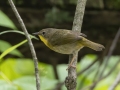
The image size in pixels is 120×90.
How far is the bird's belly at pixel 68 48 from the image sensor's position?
2.22 meters

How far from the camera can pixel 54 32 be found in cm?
237

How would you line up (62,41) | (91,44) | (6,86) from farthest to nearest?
(62,41)
(91,44)
(6,86)

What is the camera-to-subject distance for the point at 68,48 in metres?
2.24

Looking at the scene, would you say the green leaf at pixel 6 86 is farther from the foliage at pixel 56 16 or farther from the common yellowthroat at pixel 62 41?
the foliage at pixel 56 16

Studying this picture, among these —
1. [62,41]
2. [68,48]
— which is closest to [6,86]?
[68,48]

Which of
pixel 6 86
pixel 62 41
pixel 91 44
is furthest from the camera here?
pixel 62 41

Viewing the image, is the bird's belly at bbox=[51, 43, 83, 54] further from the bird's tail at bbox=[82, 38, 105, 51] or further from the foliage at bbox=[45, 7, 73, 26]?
the foliage at bbox=[45, 7, 73, 26]

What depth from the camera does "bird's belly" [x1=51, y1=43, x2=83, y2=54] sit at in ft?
7.27

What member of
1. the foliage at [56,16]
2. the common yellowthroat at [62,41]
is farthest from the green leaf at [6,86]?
the foliage at [56,16]

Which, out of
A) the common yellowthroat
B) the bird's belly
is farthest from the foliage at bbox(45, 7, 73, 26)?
the bird's belly

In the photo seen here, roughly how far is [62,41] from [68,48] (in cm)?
17

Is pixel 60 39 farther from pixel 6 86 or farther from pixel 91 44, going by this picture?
pixel 6 86

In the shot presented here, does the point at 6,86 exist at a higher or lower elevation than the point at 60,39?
lower

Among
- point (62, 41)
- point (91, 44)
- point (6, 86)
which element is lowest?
point (6, 86)
